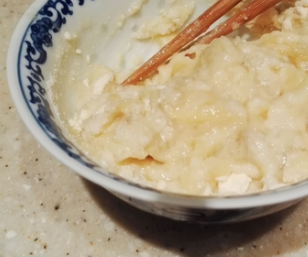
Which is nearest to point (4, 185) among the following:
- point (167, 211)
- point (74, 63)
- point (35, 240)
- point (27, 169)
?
point (27, 169)

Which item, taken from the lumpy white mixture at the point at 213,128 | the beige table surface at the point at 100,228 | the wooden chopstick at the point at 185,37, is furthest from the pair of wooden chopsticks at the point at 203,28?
the beige table surface at the point at 100,228

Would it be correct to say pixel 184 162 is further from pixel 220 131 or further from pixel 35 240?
pixel 35 240

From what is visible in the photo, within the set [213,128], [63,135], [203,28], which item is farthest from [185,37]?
[63,135]

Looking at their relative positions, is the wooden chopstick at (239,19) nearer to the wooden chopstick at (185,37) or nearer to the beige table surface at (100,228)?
the wooden chopstick at (185,37)

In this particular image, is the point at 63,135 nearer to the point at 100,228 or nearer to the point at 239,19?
the point at 100,228

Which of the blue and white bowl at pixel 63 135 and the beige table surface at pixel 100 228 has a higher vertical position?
the blue and white bowl at pixel 63 135

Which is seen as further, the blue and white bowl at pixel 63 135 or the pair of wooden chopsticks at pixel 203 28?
the pair of wooden chopsticks at pixel 203 28
